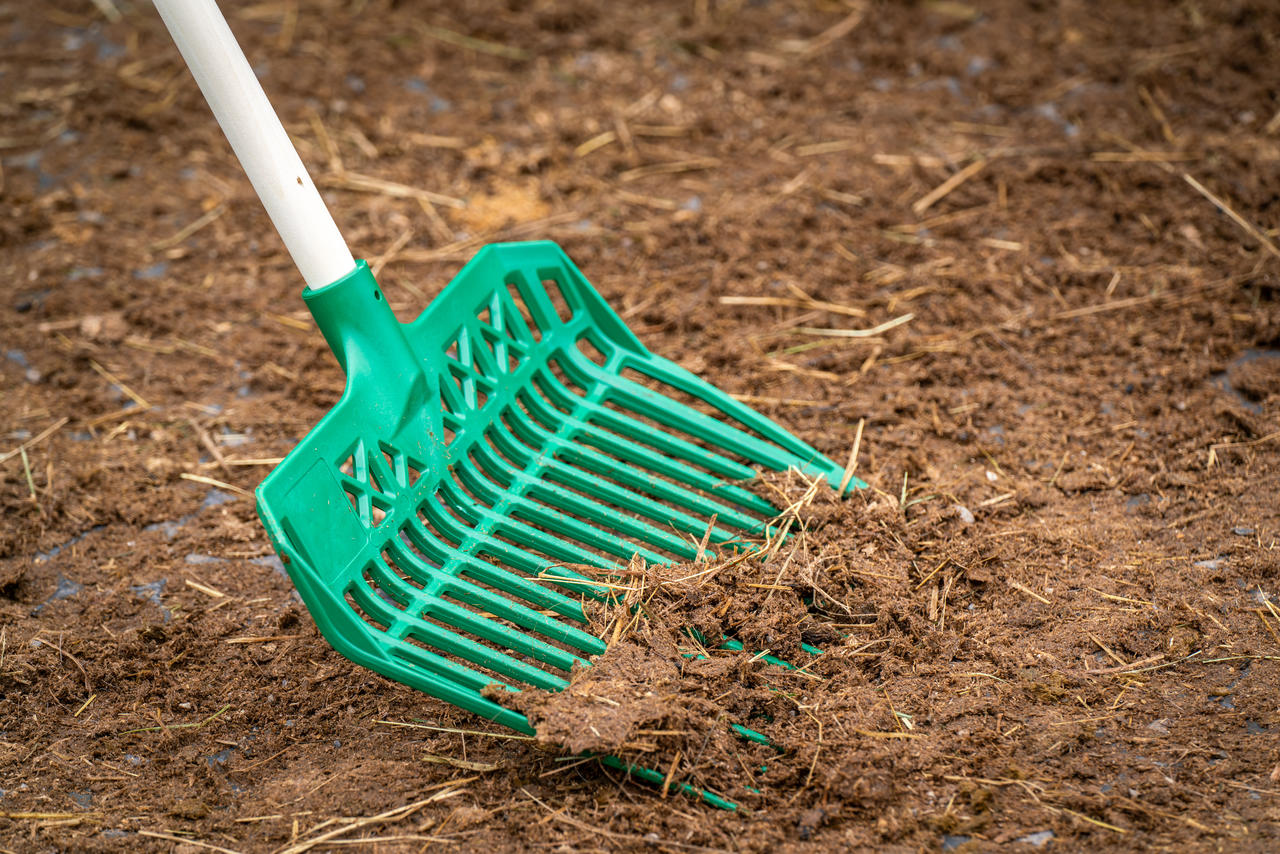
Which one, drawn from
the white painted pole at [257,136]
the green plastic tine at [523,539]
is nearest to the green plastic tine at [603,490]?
the green plastic tine at [523,539]

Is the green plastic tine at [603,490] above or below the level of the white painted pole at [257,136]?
below

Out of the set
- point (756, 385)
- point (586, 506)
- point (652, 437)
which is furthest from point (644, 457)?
point (756, 385)

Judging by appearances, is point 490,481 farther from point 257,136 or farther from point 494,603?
point 257,136

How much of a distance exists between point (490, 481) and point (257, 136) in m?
0.84

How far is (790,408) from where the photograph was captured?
264 centimetres

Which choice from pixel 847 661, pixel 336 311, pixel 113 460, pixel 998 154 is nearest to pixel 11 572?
pixel 113 460

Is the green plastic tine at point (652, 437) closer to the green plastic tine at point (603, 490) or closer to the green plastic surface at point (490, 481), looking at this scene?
the green plastic surface at point (490, 481)

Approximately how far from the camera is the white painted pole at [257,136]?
1824mm

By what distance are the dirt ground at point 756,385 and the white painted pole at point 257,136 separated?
758 millimetres

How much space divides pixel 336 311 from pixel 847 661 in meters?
1.20

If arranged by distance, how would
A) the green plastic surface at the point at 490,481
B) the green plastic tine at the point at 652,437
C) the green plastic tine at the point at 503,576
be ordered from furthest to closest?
the green plastic tine at the point at 652,437 < the green plastic tine at the point at 503,576 < the green plastic surface at the point at 490,481

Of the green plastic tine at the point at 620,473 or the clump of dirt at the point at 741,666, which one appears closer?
the clump of dirt at the point at 741,666

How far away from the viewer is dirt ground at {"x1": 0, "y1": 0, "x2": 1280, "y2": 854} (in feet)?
5.66

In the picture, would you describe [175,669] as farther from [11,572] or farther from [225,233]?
[225,233]
